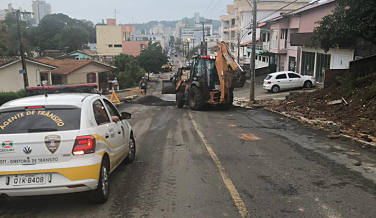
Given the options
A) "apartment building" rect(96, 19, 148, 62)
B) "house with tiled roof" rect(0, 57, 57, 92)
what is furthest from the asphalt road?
"apartment building" rect(96, 19, 148, 62)

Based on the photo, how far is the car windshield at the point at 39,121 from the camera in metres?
4.71

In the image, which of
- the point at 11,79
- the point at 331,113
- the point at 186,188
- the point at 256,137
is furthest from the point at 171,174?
the point at 11,79

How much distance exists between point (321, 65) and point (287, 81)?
3.22 meters

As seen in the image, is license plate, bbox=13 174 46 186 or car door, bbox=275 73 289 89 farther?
car door, bbox=275 73 289 89

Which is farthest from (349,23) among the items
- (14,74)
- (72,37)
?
(72,37)

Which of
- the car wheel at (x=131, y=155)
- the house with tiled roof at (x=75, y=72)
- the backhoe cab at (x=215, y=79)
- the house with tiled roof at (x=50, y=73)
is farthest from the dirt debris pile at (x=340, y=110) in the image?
the house with tiled roof at (x=75, y=72)

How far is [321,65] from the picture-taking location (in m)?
28.5

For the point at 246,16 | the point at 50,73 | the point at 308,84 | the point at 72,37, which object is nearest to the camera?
the point at 308,84

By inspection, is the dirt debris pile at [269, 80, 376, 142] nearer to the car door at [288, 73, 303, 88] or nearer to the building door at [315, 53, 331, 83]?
the car door at [288, 73, 303, 88]

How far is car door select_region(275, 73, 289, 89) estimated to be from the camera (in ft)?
93.6

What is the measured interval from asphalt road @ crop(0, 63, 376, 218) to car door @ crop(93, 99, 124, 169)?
Answer: 2.23ft

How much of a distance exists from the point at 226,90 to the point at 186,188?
39.1 ft

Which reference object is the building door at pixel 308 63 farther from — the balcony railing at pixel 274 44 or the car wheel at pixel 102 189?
the car wheel at pixel 102 189

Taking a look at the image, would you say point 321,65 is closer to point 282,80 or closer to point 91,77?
point 282,80
